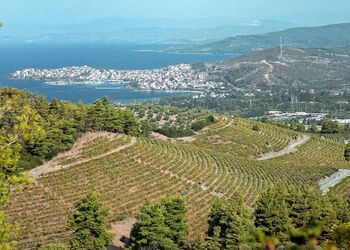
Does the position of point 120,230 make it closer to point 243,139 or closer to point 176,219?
point 176,219

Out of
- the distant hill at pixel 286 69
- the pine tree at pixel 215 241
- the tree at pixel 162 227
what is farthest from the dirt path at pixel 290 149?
the distant hill at pixel 286 69

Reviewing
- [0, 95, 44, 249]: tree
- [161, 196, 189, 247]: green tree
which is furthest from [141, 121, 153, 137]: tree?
[0, 95, 44, 249]: tree

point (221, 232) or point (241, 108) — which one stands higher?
point (221, 232)

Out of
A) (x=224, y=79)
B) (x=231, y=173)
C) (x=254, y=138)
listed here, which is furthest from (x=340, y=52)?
(x=231, y=173)

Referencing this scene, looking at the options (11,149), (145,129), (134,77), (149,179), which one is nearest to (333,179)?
(145,129)

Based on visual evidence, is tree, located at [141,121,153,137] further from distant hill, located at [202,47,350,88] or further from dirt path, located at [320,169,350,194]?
distant hill, located at [202,47,350,88]

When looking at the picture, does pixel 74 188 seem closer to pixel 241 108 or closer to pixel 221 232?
pixel 221 232
